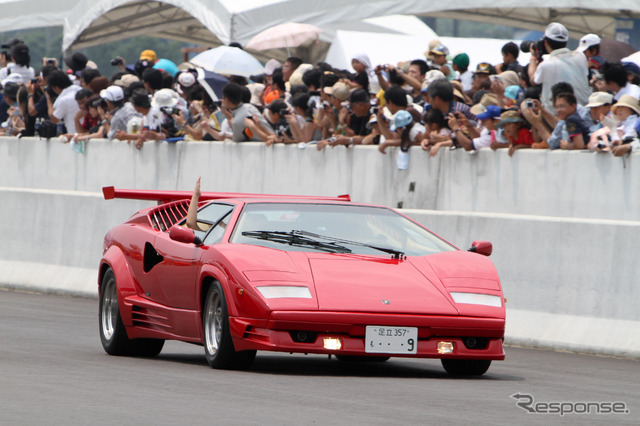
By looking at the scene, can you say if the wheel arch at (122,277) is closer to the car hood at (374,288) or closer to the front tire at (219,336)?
the front tire at (219,336)

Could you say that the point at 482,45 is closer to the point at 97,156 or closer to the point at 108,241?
the point at 97,156

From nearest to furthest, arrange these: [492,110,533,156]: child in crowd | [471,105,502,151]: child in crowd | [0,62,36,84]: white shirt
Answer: [492,110,533,156]: child in crowd
[471,105,502,151]: child in crowd
[0,62,36,84]: white shirt

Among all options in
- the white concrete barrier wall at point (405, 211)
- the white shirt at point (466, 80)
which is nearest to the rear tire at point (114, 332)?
the white concrete barrier wall at point (405, 211)

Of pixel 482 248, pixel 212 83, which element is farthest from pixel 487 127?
pixel 212 83

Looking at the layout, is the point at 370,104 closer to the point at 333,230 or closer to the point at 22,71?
the point at 333,230

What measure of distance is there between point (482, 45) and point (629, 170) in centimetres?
1808

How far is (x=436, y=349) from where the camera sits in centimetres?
918

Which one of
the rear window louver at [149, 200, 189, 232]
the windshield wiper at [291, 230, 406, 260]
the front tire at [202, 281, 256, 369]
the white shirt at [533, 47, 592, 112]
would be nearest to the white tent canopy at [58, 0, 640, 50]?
the white shirt at [533, 47, 592, 112]

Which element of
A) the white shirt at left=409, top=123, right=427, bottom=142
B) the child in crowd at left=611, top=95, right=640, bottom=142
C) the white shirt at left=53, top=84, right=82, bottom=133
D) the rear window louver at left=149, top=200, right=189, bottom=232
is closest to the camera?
the rear window louver at left=149, top=200, right=189, bottom=232

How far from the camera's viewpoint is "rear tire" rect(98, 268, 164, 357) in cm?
1098

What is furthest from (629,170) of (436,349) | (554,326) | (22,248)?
(22,248)

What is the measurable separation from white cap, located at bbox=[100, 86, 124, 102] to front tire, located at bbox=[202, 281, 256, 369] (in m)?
10.5

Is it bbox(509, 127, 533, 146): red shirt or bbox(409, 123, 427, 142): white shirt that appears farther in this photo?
bbox(409, 123, 427, 142): white shirt

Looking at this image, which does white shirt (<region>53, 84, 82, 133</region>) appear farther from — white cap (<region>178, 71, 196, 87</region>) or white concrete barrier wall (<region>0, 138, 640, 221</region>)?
white cap (<region>178, 71, 196, 87</region>)
